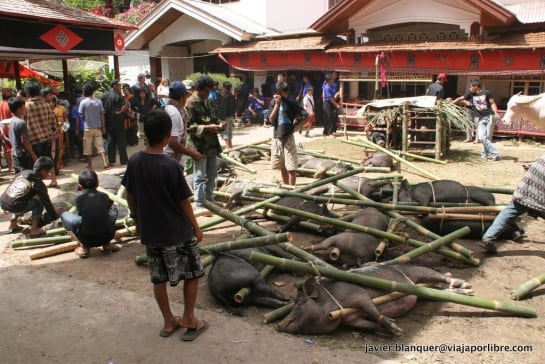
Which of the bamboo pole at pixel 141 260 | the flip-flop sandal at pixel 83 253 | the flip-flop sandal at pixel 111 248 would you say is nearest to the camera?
the bamboo pole at pixel 141 260

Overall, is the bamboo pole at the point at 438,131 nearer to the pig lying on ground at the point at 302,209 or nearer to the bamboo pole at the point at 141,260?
the pig lying on ground at the point at 302,209

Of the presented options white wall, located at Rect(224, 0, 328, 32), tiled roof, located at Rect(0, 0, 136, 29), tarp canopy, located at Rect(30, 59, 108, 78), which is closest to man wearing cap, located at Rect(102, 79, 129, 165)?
tiled roof, located at Rect(0, 0, 136, 29)

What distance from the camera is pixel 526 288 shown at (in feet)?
14.7

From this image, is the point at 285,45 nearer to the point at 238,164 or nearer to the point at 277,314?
the point at 238,164

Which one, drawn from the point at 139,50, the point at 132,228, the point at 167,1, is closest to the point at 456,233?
the point at 132,228

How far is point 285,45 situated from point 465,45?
616 centimetres

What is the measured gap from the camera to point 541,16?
1344cm

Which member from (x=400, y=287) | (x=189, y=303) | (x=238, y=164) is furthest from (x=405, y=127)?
(x=189, y=303)

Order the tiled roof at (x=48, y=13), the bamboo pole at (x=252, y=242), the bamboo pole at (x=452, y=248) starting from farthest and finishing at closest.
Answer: the tiled roof at (x=48, y=13) → the bamboo pole at (x=452, y=248) → the bamboo pole at (x=252, y=242)

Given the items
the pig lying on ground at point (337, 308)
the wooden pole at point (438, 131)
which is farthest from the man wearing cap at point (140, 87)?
the pig lying on ground at point (337, 308)

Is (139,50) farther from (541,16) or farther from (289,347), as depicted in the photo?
(289,347)

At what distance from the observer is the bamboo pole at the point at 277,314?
162 inches

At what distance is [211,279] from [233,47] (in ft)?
50.6

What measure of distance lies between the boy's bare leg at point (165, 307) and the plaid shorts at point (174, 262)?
0.06 metres
